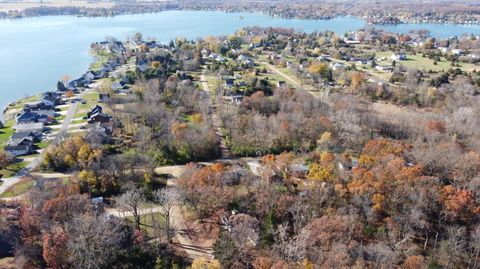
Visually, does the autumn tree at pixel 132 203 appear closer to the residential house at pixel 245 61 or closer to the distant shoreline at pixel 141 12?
the residential house at pixel 245 61

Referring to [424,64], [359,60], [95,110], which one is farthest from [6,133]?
[424,64]

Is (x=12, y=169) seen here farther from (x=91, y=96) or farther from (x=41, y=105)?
(x=91, y=96)

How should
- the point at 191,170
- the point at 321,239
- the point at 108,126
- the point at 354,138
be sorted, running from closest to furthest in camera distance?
the point at 321,239 → the point at 191,170 → the point at 354,138 → the point at 108,126

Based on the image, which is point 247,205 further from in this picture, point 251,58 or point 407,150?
point 251,58

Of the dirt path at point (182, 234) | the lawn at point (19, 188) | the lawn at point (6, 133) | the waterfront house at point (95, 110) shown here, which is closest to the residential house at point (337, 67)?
the waterfront house at point (95, 110)

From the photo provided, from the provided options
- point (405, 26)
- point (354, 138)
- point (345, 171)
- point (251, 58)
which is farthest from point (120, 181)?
point (405, 26)
